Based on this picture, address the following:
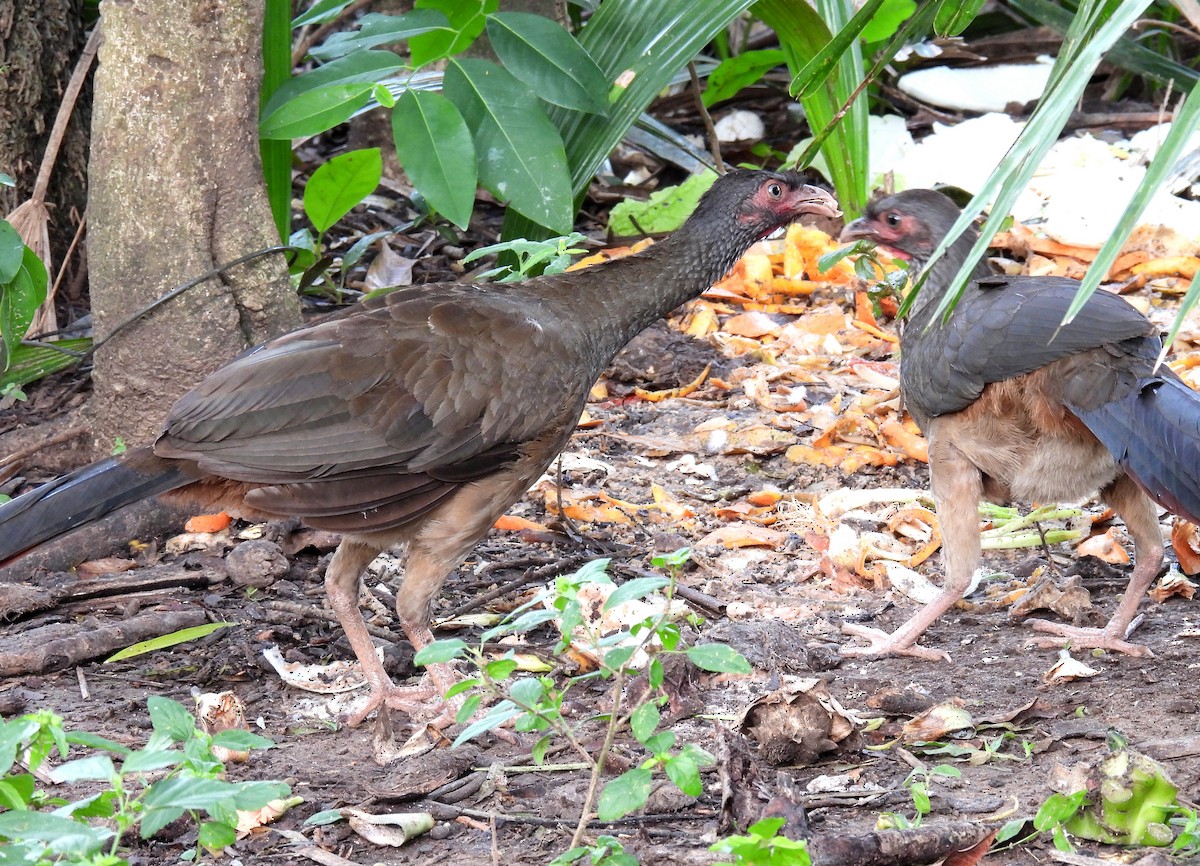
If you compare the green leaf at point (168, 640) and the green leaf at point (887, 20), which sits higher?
the green leaf at point (887, 20)

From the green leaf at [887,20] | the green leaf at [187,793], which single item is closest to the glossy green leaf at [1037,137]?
the green leaf at [187,793]

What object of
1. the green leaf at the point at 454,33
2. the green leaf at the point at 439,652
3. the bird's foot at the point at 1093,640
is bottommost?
the bird's foot at the point at 1093,640

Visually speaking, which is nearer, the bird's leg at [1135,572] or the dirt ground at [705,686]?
the dirt ground at [705,686]

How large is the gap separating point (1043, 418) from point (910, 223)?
1.02 meters

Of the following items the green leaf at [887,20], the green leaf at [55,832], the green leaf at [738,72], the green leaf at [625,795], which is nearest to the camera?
the green leaf at [55,832]

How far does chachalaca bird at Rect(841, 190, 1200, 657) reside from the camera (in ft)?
11.3

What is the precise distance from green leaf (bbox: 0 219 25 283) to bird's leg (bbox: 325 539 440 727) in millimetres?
1632

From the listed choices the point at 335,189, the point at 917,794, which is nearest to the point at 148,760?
the point at 917,794

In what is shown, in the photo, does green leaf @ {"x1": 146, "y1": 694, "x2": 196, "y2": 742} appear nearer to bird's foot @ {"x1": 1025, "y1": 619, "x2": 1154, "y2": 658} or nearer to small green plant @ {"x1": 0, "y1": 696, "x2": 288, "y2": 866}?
small green plant @ {"x1": 0, "y1": 696, "x2": 288, "y2": 866}

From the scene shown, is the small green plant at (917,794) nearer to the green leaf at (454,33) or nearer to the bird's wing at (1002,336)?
the bird's wing at (1002,336)

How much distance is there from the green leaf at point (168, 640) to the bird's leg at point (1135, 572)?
2.51 meters

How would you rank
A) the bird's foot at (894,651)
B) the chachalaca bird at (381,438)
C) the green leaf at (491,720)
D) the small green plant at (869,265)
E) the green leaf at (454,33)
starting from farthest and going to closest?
the green leaf at (454,33) < the small green plant at (869,265) < the bird's foot at (894,651) < the chachalaca bird at (381,438) < the green leaf at (491,720)

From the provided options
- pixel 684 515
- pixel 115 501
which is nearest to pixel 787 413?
pixel 684 515

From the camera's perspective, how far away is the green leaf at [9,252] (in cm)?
443
